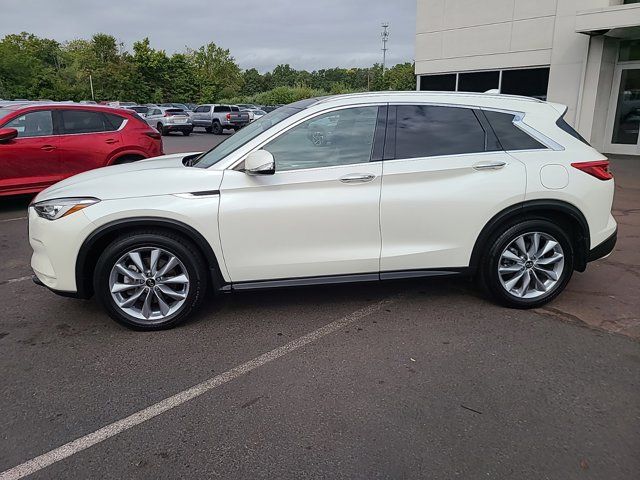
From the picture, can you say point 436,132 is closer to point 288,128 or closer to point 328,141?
point 328,141

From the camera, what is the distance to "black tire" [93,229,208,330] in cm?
369

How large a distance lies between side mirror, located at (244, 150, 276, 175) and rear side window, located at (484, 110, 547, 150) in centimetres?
191

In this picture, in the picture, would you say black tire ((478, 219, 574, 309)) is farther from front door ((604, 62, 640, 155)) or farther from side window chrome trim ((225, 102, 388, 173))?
front door ((604, 62, 640, 155))

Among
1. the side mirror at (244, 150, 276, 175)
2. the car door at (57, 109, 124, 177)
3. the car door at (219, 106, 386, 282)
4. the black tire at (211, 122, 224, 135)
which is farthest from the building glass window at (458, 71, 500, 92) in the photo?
the black tire at (211, 122, 224, 135)

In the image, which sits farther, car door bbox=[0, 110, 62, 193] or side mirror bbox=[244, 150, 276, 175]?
car door bbox=[0, 110, 62, 193]

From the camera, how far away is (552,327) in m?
3.93

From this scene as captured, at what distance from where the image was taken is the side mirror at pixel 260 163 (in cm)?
361

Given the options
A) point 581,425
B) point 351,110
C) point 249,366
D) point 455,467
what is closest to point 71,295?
point 249,366

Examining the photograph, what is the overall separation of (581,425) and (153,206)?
3.08m

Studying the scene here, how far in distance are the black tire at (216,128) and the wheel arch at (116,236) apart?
94.0ft

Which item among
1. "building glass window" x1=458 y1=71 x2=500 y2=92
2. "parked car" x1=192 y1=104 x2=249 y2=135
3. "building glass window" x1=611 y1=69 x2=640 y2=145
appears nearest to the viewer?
"building glass window" x1=611 y1=69 x2=640 y2=145

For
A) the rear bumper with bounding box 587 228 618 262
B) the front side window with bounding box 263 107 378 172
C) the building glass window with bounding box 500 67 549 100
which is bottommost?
the rear bumper with bounding box 587 228 618 262

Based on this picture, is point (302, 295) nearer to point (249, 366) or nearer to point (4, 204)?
point (249, 366)

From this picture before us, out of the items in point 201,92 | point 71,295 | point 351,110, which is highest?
point 201,92
